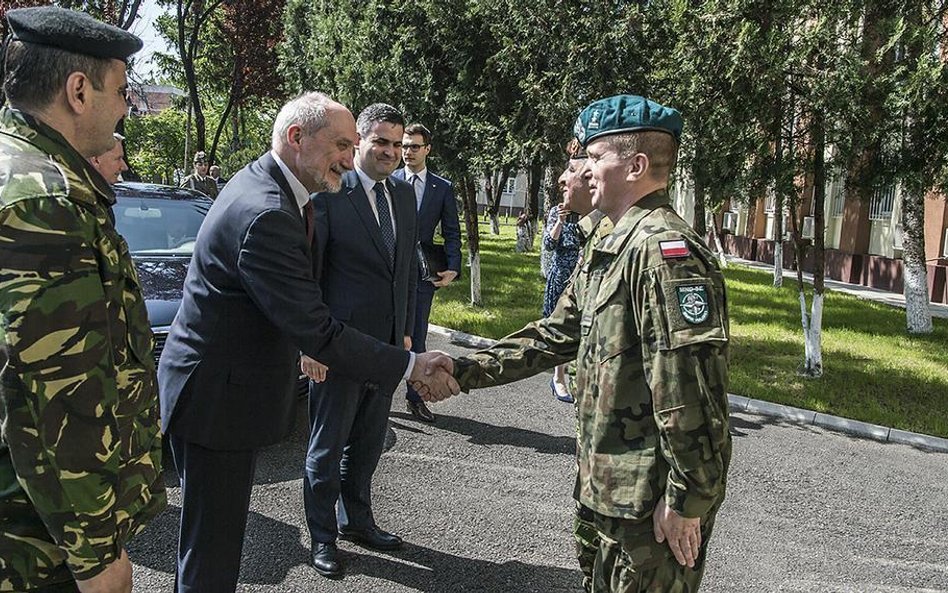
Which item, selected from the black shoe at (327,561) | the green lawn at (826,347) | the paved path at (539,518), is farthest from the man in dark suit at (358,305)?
the green lawn at (826,347)

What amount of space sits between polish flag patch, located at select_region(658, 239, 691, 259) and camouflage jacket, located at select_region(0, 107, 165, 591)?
1.41 m

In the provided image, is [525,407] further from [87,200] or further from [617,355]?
[87,200]

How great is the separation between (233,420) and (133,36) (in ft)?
4.51

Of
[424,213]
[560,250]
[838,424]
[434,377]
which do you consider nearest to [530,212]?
[560,250]

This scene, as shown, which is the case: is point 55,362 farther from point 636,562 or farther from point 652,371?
point 636,562

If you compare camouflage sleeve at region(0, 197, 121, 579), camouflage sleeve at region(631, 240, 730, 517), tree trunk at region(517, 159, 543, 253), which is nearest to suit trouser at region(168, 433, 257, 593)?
camouflage sleeve at region(0, 197, 121, 579)

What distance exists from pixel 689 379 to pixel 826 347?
9.47 m

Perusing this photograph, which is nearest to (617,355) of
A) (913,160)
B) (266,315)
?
(266,315)

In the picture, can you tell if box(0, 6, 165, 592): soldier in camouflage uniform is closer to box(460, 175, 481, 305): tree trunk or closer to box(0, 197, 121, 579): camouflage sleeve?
box(0, 197, 121, 579): camouflage sleeve

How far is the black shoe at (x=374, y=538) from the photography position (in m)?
4.03

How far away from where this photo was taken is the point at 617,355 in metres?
2.24

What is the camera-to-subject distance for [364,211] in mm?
3873

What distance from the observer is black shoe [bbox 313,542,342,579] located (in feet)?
12.2

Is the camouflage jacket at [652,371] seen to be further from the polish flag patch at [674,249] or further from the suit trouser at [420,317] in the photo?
the suit trouser at [420,317]
